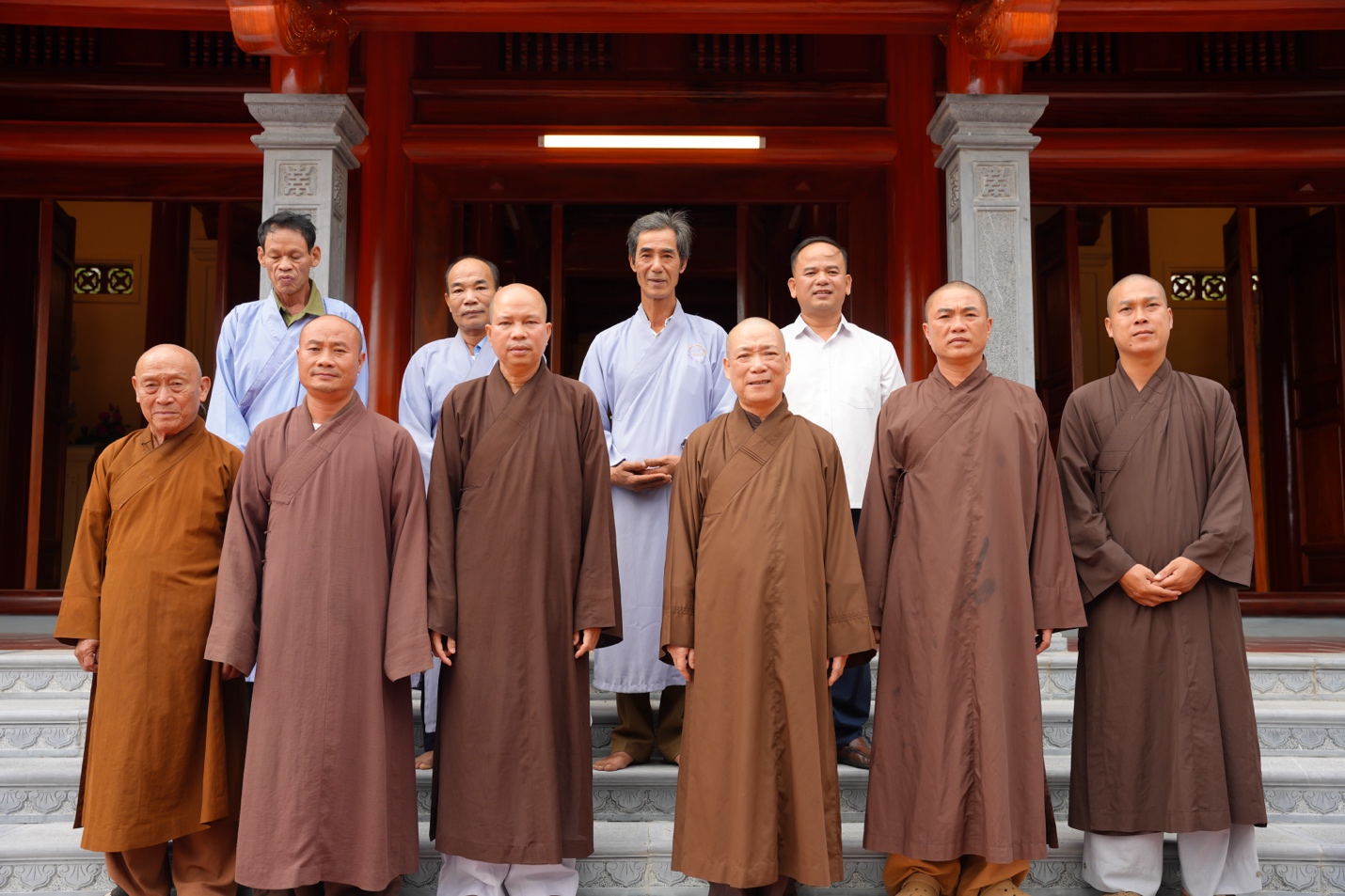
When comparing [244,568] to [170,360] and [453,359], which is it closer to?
[170,360]

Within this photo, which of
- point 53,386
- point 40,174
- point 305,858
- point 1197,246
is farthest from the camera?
point 1197,246

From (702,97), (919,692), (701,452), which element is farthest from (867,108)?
(919,692)

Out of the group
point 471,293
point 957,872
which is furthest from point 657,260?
point 957,872

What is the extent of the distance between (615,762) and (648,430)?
109cm

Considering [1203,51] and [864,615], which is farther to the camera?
[1203,51]

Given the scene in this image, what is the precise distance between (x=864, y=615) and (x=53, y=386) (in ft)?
21.3

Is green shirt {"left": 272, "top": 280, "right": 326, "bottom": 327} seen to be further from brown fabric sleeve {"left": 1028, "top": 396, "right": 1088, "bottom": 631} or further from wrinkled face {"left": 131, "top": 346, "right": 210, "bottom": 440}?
brown fabric sleeve {"left": 1028, "top": 396, "right": 1088, "bottom": 631}

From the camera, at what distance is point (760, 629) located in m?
2.86

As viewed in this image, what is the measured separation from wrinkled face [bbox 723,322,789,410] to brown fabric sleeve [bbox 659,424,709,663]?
199mm

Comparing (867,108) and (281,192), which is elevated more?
(867,108)

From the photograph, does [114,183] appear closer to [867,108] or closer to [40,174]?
[40,174]

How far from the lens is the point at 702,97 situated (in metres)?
5.59

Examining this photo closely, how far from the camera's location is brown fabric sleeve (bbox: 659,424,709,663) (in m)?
2.95

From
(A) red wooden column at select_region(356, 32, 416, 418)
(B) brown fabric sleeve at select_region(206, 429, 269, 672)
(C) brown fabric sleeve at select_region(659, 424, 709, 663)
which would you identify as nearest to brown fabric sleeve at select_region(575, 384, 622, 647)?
(C) brown fabric sleeve at select_region(659, 424, 709, 663)
